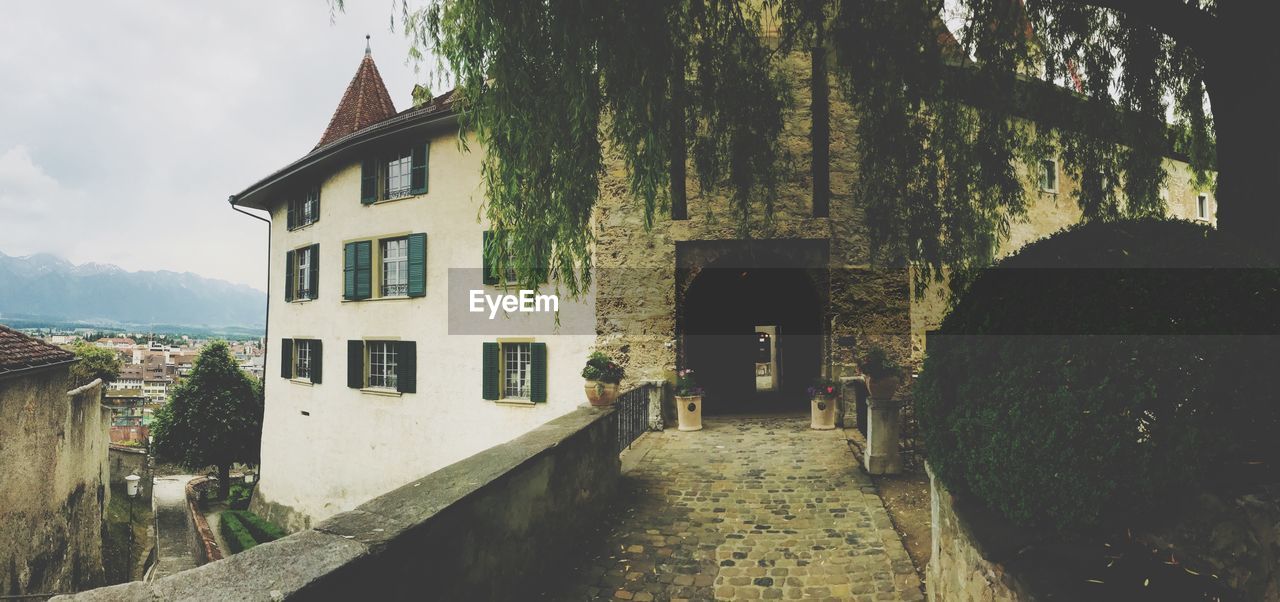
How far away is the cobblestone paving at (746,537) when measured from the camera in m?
4.33

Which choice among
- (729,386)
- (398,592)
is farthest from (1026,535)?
(729,386)

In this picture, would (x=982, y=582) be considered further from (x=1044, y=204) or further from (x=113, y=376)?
(x=113, y=376)

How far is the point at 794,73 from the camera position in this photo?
36.2 ft

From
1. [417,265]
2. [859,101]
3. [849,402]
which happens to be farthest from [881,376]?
[417,265]

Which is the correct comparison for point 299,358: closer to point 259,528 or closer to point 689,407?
point 259,528

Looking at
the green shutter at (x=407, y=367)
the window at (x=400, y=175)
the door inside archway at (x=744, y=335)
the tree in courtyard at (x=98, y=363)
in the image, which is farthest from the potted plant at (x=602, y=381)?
the tree in courtyard at (x=98, y=363)

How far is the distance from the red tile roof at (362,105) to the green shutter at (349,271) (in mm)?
5039

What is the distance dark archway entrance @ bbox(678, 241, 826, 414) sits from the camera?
11180mm

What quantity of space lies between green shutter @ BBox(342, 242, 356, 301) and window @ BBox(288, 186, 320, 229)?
1949 mm

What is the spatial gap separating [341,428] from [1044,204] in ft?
59.9

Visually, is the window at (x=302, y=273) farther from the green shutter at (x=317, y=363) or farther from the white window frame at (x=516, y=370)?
the white window frame at (x=516, y=370)

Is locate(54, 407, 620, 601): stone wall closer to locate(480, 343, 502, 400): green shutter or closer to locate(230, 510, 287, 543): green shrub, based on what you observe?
locate(480, 343, 502, 400): green shutter

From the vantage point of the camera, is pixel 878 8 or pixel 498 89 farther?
pixel 878 8

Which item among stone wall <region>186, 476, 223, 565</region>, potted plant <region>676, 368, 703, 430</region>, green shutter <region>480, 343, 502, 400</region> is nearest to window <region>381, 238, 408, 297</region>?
green shutter <region>480, 343, 502, 400</region>
